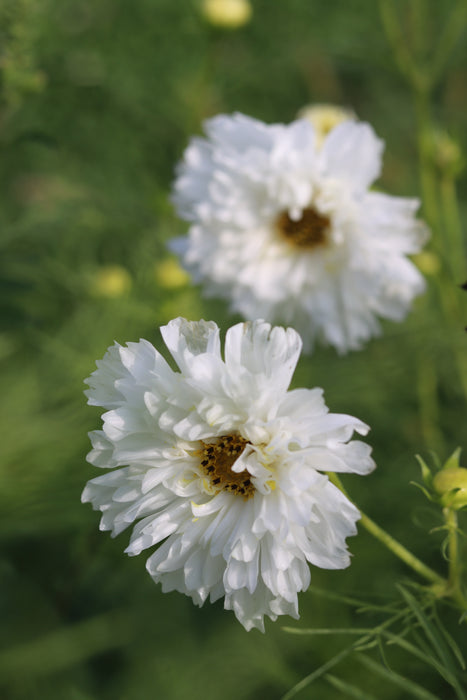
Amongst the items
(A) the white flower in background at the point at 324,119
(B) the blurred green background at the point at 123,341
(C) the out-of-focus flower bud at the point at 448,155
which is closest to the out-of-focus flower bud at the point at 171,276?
(B) the blurred green background at the point at 123,341

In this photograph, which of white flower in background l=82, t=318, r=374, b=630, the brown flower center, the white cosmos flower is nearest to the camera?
white flower in background l=82, t=318, r=374, b=630

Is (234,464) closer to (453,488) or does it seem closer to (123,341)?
(453,488)

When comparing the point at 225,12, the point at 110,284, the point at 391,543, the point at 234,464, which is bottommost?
the point at 391,543

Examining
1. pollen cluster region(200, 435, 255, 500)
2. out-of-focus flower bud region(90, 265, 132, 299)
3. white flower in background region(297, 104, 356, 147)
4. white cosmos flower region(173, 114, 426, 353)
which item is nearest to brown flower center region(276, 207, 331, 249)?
white cosmos flower region(173, 114, 426, 353)

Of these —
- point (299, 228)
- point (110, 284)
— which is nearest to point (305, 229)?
point (299, 228)

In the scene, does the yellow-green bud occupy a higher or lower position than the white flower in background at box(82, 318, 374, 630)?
lower

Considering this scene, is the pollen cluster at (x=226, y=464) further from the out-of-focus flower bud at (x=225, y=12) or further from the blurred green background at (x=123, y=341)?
the out-of-focus flower bud at (x=225, y=12)

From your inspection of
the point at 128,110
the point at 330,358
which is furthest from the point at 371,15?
the point at 330,358

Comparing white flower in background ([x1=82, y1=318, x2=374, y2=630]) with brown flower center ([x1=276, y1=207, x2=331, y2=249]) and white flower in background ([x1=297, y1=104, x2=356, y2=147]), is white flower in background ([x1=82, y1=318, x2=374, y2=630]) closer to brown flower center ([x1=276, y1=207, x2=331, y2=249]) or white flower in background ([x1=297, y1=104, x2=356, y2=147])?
brown flower center ([x1=276, y1=207, x2=331, y2=249])
